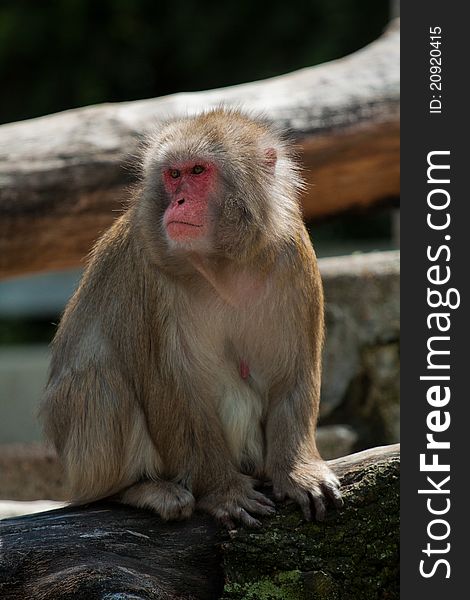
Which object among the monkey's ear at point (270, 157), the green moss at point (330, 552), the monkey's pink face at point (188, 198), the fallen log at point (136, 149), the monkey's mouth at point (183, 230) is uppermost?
the fallen log at point (136, 149)

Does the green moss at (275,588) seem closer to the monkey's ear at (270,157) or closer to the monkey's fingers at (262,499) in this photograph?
A: the monkey's fingers at (262,499)

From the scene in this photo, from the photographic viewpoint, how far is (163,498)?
5.16 metres

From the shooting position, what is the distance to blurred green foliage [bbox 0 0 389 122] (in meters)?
15.4

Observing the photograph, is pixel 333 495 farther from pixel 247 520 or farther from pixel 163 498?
pixel 163 498

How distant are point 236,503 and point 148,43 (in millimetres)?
12324

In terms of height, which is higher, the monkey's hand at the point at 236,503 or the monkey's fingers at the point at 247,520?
the monkey's hand at the point at 236,503

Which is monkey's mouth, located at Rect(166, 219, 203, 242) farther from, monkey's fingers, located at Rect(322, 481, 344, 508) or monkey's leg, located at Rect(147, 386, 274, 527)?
monkey's fingers, located at Rect(322, 481, 344, 508)

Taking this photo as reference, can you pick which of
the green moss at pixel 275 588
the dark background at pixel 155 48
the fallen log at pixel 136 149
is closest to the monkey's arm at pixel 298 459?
the green moss at pixel 275 588

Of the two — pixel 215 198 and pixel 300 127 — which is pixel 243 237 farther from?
pixel 300 127

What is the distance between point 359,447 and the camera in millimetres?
8297

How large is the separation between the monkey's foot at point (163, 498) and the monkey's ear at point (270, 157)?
1.54m

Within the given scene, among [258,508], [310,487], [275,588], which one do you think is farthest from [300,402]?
[275,588]

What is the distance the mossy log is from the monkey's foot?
6cm

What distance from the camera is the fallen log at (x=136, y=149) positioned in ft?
24.0
